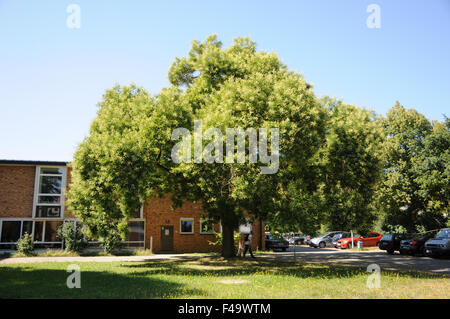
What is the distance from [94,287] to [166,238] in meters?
17.8

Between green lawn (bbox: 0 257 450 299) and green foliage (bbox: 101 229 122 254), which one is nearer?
green lawn (bbox: 0 257 450 299)

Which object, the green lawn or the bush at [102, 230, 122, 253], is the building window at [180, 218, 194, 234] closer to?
the bush at [102, 230, 122, 253]

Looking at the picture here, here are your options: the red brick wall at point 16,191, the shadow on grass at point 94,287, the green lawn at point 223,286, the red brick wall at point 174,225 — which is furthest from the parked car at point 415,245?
the red brick wall at point 16,191

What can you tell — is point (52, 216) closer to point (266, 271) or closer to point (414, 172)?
point (266, 271)

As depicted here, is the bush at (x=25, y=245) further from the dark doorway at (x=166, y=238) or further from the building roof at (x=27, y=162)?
the dark doorway at (x=166, y=238)

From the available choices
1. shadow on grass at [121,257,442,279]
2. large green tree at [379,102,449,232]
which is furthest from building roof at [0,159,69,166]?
large green tree at [379,102,449,232]

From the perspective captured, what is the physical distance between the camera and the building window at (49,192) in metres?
26.2

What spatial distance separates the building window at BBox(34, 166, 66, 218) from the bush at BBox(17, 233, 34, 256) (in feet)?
7.78

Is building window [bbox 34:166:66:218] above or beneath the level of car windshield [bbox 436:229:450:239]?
above

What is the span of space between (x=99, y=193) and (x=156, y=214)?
44.6 ft

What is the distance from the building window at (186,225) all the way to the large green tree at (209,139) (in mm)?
10667

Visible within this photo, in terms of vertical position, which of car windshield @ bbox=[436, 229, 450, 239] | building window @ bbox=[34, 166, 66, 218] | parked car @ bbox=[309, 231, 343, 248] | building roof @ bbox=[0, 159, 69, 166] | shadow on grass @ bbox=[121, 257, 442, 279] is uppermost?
building roof @ bbox=[0, 159, 69, 166]

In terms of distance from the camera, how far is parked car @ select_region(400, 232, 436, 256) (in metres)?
24.2
